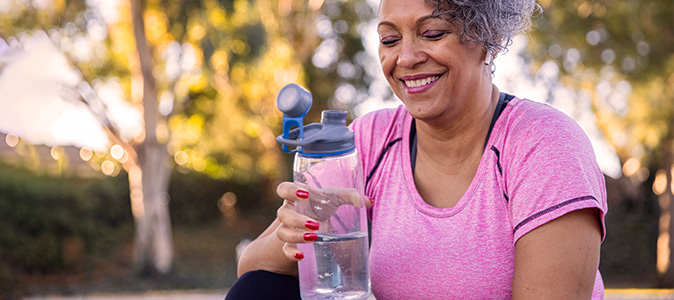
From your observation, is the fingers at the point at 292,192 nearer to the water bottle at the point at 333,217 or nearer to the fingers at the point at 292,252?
the water bottle at the point at 333,217

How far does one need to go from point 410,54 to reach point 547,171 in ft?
1.58

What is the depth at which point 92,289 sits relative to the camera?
9.59 m

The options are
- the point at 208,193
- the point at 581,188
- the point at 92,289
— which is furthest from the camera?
the point at 208,193

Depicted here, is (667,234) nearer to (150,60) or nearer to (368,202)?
(150,60)

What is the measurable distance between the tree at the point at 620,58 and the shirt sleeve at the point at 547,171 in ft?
22.5

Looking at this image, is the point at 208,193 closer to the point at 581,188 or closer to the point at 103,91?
the point at 103,91

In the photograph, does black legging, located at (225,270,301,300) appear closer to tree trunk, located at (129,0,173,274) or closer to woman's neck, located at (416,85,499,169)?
woman's neck, located at (416,85,499,169)

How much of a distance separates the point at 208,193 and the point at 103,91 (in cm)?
620

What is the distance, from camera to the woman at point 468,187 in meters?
1.54

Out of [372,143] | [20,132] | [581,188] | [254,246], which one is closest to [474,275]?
[581,188]

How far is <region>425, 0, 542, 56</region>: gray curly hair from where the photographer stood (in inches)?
66.8

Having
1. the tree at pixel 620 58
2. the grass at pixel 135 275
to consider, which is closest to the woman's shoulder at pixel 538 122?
the tree at pixel 620 58

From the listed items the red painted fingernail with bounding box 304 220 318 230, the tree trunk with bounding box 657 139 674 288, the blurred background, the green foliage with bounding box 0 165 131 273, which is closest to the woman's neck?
the red painted fingernail with bounding box 304 220 318 230

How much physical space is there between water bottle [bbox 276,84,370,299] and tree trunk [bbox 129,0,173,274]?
326 inches
